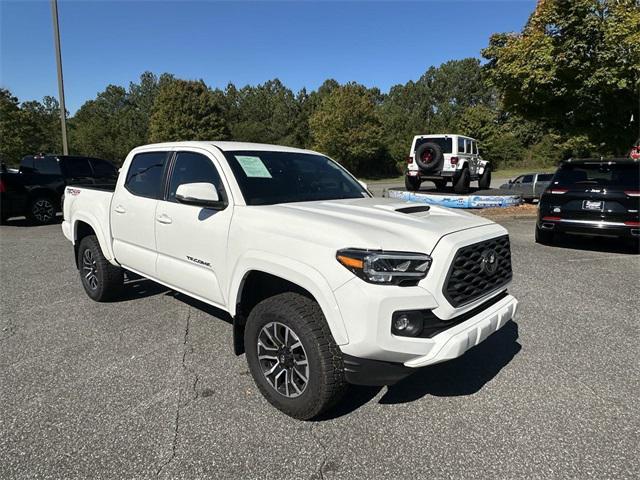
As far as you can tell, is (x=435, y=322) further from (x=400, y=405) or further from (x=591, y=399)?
(x=591, y=399)

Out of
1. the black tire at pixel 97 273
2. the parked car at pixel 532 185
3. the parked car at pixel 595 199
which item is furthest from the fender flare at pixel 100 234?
the parked car at pixel 532 185

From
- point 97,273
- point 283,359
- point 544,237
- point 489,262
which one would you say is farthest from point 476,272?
point 544,237

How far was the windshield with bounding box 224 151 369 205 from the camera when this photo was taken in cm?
328

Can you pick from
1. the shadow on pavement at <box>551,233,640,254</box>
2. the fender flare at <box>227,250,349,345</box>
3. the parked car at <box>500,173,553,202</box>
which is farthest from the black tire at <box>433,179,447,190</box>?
the fender flare at <box>227,250,349,345</box>

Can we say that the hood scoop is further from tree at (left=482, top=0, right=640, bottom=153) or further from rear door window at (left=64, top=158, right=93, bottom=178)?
rear door window at (left=64, top=158, right=93, bottom=178)

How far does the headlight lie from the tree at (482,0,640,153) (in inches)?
427

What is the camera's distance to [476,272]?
8.86 feet

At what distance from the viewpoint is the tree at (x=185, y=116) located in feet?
151

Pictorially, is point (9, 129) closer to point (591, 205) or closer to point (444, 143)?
point (444, 143)

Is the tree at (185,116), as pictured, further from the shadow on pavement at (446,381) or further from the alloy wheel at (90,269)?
the shadow on pavement at (446,381)

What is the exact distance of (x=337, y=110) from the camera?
4062cm

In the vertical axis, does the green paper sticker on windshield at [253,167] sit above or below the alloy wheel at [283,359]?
above

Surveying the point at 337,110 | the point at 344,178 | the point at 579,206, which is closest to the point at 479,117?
the point at 337,110

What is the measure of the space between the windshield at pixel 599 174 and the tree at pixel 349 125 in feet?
111
